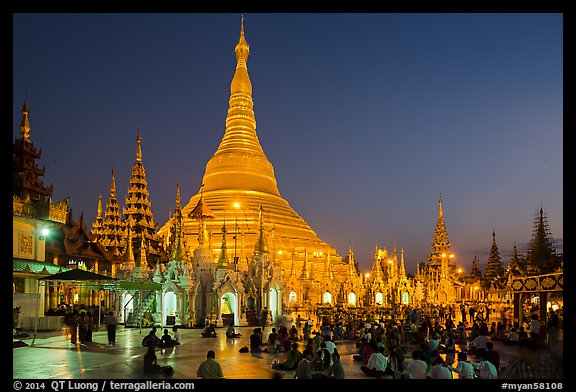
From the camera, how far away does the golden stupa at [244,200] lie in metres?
46.9

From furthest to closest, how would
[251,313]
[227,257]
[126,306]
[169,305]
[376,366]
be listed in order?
[227,257]
[126,306]
[251,313]
[169,305]
[376,366]

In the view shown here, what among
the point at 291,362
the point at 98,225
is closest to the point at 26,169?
the point at 98,225

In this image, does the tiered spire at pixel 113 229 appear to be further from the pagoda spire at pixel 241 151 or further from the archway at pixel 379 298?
the archway at pixel 379 298

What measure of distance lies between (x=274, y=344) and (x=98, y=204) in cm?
4418

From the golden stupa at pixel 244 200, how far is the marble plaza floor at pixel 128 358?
897 inches

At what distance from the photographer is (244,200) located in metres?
51.6

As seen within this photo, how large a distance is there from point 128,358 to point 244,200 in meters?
35.0

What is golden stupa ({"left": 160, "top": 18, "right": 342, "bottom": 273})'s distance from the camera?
46938 mm

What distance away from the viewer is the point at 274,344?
18.6 m

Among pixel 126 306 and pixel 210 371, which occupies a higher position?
pixel 126 306

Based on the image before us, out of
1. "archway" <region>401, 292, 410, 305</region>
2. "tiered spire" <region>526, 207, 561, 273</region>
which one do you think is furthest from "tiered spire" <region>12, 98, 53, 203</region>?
"tiered spire" <region>526, 207, 561, 273</region>

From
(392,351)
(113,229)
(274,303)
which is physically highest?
(113,229)

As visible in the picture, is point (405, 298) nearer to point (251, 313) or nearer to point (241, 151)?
point (251, 313)
